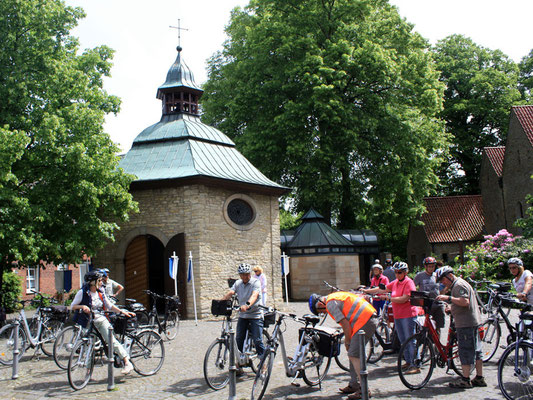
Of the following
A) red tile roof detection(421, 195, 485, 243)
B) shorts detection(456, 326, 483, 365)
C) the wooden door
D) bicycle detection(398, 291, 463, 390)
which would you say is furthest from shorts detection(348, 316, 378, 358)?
red tile roof detection(421, 195, 485, 243)

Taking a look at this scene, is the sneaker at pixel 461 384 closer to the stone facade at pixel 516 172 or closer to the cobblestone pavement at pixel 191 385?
the cobblestone pavement at pixel 191 385

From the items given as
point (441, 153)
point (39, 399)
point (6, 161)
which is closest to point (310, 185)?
point (441, 153)

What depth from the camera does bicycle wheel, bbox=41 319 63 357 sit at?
31.4ft

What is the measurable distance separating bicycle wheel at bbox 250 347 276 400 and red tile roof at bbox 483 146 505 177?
2615 centimetres

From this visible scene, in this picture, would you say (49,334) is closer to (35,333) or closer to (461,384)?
(35,333)

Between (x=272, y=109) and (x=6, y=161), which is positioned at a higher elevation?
(x=272, y=109)

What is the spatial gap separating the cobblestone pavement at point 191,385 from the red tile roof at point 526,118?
66.0 ft

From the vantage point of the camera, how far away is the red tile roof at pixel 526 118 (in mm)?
25239

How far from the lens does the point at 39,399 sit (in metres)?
6.50

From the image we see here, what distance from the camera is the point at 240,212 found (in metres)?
17.4

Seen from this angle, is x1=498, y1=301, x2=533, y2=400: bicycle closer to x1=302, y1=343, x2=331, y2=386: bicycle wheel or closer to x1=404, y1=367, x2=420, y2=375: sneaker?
x1=404, y1=367, x2=420, y2=375: sneaker

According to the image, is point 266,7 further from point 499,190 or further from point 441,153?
point 499,190

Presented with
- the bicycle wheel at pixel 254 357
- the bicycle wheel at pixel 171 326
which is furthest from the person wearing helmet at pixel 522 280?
the bicycle wheel at pixel 171 326

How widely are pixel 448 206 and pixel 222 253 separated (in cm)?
2119
